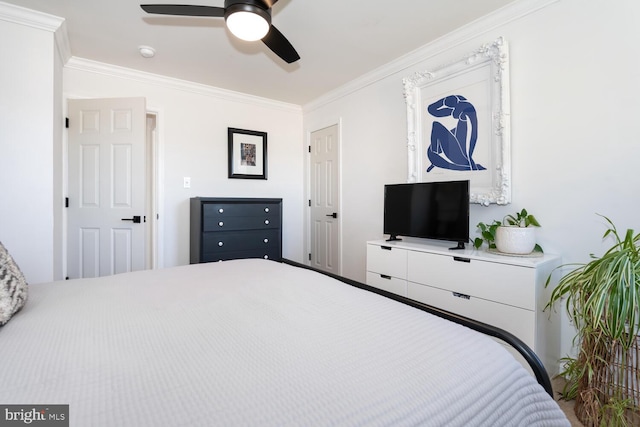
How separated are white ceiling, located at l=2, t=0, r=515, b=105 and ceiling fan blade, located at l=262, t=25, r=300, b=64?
346 millimetres

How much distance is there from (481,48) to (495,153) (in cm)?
79

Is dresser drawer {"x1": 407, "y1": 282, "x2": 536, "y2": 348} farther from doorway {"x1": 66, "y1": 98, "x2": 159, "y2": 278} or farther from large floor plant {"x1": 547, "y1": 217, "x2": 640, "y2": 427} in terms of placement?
doorway {"x1": 66, "y1": 98, "x2": 159, "y2": 278}

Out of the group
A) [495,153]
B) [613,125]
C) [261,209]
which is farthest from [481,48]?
[261,209]

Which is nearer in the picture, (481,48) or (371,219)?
(481,48)

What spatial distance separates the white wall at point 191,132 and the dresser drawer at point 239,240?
2.00 ft

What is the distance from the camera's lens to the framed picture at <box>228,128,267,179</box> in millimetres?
3809

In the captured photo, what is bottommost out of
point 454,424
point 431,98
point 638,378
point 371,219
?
point 638,378

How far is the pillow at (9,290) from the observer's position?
3.03 feet

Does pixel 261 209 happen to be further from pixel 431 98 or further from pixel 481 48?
pixel 481 48

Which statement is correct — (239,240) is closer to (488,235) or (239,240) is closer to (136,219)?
(136,219)

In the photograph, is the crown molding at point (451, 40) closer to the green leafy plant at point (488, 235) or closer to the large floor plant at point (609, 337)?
the green leafy plant at point (488, 235)

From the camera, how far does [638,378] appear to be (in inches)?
54.0

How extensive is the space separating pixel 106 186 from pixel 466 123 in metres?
3.28

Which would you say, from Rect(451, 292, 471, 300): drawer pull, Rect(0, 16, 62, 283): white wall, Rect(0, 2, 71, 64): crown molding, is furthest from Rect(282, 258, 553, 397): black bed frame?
Rect(0, 2, 71, 64): crown molding
